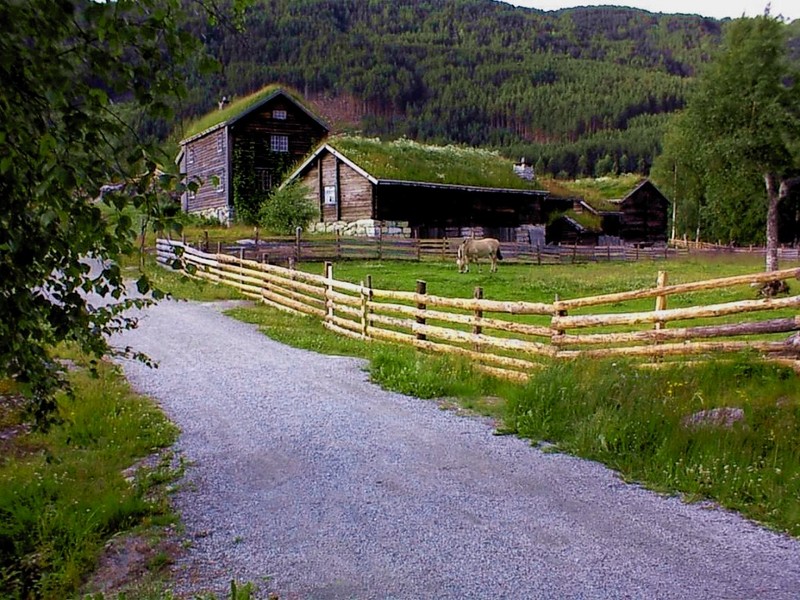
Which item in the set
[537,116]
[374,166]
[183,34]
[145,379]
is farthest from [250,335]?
[537,116]

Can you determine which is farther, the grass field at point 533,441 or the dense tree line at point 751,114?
the dense tree line at point 751,114

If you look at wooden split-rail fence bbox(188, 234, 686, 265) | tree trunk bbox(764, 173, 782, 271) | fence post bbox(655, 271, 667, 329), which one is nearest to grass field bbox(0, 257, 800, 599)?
fence post bbox(655, 271, 667, 329)

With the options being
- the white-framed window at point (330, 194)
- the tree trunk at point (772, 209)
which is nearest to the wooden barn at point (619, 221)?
the white-framed window at point (330, 194)

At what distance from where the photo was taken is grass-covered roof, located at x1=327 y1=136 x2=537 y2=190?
124 ft

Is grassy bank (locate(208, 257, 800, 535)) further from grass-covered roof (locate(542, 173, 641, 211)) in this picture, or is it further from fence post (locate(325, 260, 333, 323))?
grass-covered roof (locate(542, 173, 641, 211))

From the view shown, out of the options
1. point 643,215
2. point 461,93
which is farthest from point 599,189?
point 461,93

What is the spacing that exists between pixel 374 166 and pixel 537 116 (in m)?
134

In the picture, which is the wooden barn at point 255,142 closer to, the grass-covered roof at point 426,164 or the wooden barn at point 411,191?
the wooden barn at point 411,191

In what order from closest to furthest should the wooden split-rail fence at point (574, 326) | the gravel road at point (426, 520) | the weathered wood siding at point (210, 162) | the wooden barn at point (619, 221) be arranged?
the gravel road at point (426, 520) < the wooden split-rail fence at point (574, 326) < the weathered wood siding at point (210, 162) < the wooden barn at point (619, 221)

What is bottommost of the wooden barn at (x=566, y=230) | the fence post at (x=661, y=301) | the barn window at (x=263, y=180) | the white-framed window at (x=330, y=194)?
the fence post at (x=661, y=301)

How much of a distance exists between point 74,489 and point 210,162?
4140 centimetres

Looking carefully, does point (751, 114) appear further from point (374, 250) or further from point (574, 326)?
point (574, 326)

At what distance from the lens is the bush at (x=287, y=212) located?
124 feet

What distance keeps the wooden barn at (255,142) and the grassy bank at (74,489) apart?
35758mm
